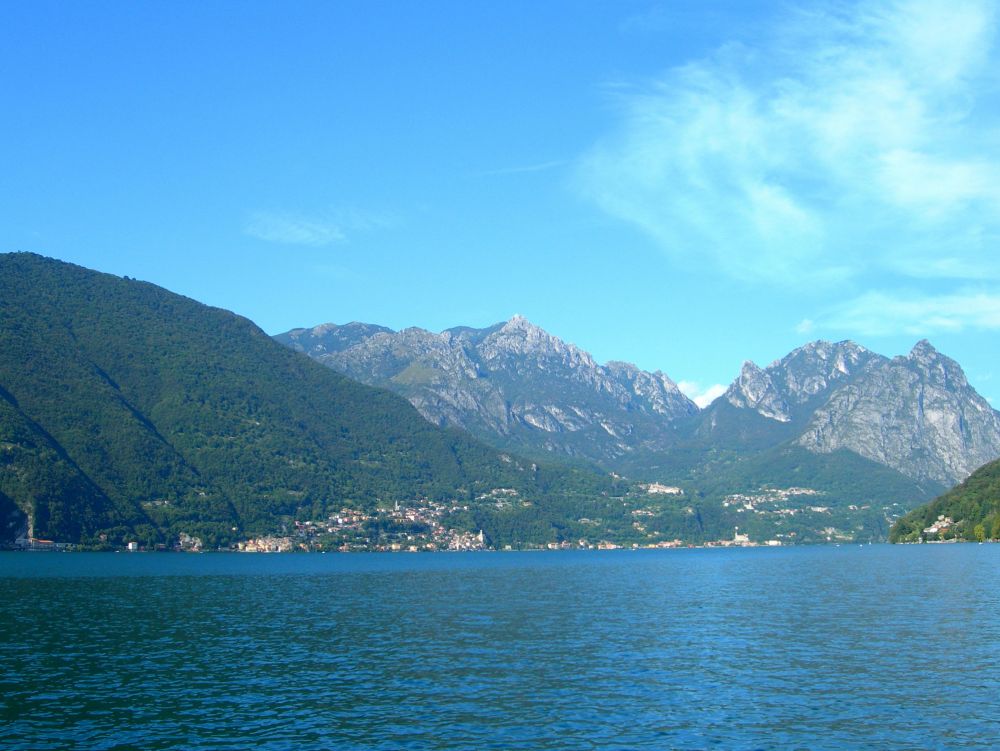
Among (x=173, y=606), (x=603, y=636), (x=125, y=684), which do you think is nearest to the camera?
(x=125, y=684)

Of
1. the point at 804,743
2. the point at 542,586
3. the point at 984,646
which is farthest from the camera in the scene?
the point at 542,586

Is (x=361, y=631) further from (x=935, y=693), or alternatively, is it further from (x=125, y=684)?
(x=935, y=693)

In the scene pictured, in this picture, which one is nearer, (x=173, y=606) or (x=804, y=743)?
(x=804, y=743)

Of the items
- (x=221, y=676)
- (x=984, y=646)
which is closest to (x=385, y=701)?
(x=221, y=676)

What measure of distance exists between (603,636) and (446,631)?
1206cm

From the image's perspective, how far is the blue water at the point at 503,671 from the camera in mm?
36594

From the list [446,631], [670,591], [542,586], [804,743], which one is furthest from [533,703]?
[542,586]

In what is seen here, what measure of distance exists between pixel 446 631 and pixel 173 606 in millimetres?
33348

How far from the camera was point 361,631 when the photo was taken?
69188 mm

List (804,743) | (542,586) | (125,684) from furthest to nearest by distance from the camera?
(542,586)
(125,684)
(804,743)

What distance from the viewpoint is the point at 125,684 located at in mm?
46781

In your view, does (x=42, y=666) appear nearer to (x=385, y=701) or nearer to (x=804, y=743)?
(x=385, y=701)

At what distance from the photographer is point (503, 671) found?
50.8m

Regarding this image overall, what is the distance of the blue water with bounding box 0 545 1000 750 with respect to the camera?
36.6 meters
